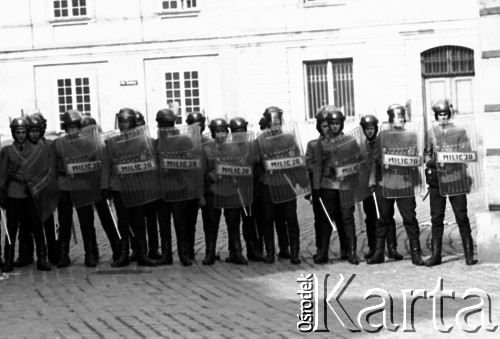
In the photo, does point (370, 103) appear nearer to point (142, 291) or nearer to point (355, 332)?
point (142, 291)

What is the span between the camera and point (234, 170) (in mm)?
15305

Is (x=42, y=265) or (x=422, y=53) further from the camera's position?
(x=422, y=53)

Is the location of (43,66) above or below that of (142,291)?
above

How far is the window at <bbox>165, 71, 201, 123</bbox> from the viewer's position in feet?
121

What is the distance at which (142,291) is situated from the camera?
12969 millimetres

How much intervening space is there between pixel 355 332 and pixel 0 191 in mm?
6657

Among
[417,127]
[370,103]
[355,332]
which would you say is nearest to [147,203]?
[417,127]

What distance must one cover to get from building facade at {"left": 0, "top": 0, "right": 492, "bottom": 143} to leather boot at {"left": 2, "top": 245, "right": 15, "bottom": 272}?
20529 mm

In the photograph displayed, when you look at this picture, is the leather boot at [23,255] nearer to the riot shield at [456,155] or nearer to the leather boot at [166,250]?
the leather boot at [166,250]

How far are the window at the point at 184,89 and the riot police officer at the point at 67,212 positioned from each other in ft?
69.5

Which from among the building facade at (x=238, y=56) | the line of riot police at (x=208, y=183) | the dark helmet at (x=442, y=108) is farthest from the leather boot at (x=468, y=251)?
the building facade at (x=238, y=56)

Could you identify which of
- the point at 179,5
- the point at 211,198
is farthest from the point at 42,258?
the point at 179,5

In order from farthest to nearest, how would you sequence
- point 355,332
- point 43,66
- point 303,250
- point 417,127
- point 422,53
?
point 43,66 < point 422,53 < point 303,250 < point 417,127 < point 355,332

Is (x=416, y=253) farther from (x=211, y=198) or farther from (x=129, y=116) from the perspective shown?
(x=129, y=116)
